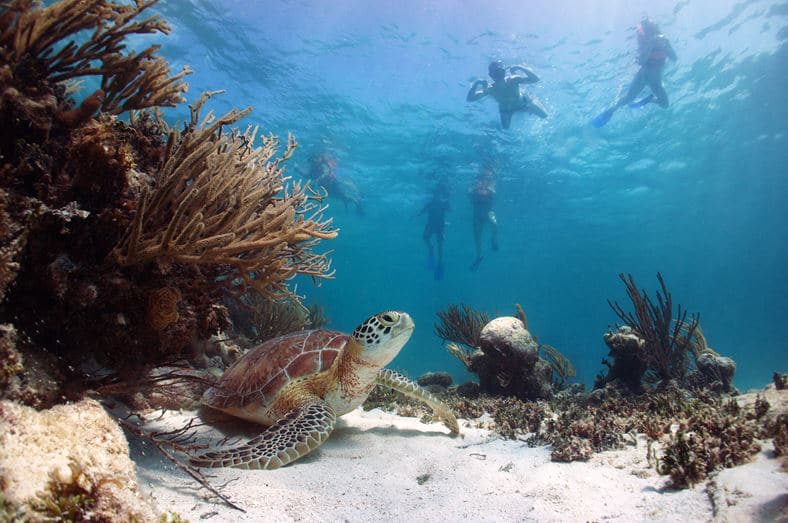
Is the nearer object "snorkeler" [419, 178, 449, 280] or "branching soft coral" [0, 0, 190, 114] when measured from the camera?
"branching soft coral" [0, 0, 190, 114]

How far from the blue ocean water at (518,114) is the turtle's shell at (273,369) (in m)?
6.69

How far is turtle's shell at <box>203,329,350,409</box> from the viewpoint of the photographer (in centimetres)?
379

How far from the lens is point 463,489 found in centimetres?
276

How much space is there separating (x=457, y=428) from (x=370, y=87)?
2107 centimetres

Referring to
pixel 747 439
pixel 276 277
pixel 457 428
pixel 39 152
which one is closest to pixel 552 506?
pixel 747 439

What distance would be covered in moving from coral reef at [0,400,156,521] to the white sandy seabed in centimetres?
50

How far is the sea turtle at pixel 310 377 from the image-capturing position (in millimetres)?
3674

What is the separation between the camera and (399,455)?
11.5 feet

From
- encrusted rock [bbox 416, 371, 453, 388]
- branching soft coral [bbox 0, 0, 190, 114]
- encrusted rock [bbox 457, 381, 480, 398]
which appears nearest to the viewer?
branching soft coral [bbox 0, 0, 190, 114]

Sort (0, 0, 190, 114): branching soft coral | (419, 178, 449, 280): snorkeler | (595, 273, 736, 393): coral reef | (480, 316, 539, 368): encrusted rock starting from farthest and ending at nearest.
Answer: (419, 178, 449, 280): snorkeler, (480, 316, 539, 368): encrusted rock, (595, 273, 736, 393): coral reef, (0, 0, 190, 114): branching soft coral

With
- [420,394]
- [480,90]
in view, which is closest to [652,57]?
[480,90]

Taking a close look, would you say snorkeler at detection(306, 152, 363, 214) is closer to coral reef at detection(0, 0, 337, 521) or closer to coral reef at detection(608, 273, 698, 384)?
coral reef at detection(608, 273, 698, 384)

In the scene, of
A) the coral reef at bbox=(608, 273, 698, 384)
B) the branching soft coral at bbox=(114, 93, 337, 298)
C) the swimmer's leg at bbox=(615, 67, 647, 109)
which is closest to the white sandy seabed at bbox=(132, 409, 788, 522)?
the branching soft coral at bbox=(114, 93, 337, 298)

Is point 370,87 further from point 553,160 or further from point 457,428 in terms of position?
point 457,428
